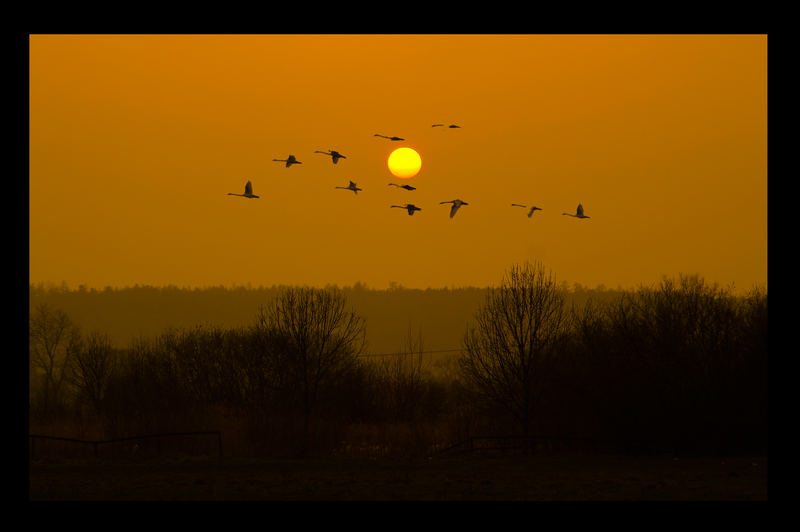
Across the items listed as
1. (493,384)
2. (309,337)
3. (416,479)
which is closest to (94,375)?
(309,337)

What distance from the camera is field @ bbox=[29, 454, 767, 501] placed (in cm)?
2744

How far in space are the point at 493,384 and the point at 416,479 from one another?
22471 millimetres

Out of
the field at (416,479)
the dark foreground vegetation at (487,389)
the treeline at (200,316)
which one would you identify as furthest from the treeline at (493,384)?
the treeline at (200,316)

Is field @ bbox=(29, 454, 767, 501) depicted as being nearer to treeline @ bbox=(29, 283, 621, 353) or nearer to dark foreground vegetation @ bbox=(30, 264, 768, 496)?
dark foreground vegetation @ bbox=(30, 264, 768, 496)

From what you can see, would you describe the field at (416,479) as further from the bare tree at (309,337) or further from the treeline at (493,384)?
the bare tree at (309,337)

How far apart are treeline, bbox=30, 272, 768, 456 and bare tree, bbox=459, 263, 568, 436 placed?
0.32ft

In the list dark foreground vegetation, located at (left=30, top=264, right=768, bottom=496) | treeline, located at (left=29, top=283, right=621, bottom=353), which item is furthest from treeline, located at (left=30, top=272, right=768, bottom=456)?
treeline, located at (left=29, top=283, right=621, bottom=353)

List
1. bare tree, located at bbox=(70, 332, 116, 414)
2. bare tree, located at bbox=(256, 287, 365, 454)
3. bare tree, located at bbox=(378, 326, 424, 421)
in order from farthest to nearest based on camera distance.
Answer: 1. bare tree, located at bbox=(70, 332, 116, 414)
2. bare tree, located at bbox=(378, 326, 424, 421)
3. bare tree, located at bbox=(256, 287, 365, 454)

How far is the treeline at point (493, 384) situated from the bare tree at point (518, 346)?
10 cm

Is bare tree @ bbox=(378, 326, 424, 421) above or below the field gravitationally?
below

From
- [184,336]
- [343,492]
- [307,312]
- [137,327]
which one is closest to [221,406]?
[307,312]

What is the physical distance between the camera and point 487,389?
52.1 m

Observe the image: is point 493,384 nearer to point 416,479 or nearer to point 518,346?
point 518,346

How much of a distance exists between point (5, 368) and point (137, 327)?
162 metres
